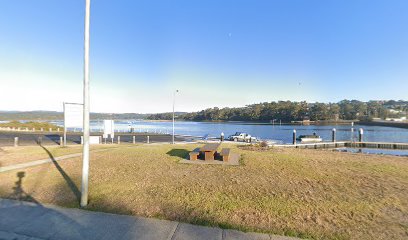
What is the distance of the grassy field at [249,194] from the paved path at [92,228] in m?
0.34

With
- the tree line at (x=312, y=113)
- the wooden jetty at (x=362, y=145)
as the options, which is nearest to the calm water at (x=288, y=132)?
the wooden jetty at (x=362, y=145)

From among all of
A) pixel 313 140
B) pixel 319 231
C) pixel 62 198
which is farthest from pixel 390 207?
pixel 313 140

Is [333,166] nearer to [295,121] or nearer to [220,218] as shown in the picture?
[220,218]

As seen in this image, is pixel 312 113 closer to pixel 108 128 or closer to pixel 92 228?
pixel 108 128

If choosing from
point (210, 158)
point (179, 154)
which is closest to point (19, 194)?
point (210, 158)

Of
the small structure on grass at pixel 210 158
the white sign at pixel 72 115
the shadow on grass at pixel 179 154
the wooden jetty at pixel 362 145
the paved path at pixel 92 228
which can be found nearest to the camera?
the paved path at pixel 92 228

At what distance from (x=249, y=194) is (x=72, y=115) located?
18.3 m

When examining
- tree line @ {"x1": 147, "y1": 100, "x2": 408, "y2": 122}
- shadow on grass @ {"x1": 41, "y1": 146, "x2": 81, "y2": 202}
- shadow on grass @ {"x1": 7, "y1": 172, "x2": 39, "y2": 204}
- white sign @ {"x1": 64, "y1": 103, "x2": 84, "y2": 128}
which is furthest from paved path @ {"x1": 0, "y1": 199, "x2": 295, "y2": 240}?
Result: tree line @ {"x1": 147, "y1": 100, "x2": 408, "y2": 122}

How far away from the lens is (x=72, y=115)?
20.2 metres

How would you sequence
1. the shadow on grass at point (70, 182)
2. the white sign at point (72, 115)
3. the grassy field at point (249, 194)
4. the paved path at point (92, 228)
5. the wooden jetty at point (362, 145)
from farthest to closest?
1. the wooden jetty at point (362, 145)
2. the white sign at point (72, 115)
3. the shadow on grass at point (70, 182)
4. the grassy field at point (249, 194)
5. the paved path at point (92, 228)

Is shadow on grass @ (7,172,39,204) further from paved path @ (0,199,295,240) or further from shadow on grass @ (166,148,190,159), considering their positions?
shadow on grass @ (166,148,190,159)

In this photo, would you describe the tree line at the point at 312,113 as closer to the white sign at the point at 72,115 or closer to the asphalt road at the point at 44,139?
the asphalt road at the point at 44,139

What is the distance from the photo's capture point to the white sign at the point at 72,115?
65.4ft

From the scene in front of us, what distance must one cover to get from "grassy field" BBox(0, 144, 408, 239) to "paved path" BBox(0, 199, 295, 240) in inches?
13.3
